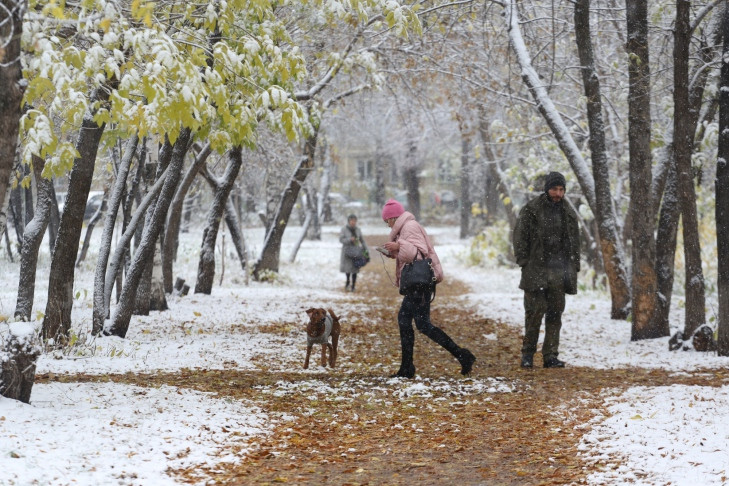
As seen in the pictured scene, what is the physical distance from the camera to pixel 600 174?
11391 mm

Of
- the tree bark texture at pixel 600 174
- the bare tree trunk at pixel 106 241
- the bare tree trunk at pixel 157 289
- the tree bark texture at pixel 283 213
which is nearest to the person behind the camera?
the bare tree trunk at pixel 106 241

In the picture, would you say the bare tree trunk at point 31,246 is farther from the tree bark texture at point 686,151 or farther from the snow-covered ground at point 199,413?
the tree bark texture at point 686,151

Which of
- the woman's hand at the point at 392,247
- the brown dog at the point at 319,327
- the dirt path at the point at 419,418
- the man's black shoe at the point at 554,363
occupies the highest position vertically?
the woman's hand at the point at 392,247

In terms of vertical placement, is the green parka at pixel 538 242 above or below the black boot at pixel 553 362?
above

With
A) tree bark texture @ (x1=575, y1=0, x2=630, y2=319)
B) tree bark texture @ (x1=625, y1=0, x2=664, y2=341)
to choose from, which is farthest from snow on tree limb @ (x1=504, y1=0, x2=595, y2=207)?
tree bark texture @ (x1=625, y1=0, x2=664, y2=341)

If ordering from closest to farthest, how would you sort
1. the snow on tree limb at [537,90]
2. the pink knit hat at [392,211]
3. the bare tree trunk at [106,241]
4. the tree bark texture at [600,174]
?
the pink knit hat at [392,211]
the bare tree trunk at [106,241]
the tree bark texture at [600,174]
the snow on tree limb at [537,90]

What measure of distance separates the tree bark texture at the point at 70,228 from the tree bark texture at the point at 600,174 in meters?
6.35

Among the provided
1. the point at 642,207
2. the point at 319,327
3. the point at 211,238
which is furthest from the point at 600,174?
the point at 211,238

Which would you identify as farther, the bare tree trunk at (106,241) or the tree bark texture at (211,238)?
the tree bark texture at (211,238)

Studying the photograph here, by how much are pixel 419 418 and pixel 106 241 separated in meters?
4.92

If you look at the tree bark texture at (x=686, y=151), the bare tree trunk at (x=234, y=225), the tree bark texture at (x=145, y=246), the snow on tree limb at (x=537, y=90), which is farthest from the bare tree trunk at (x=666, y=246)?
the bare tree trunk at (x=234, y=225)

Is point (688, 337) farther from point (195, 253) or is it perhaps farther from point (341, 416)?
point (195, 253)

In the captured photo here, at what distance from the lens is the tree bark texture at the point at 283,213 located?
60.4ft

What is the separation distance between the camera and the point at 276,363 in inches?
362
